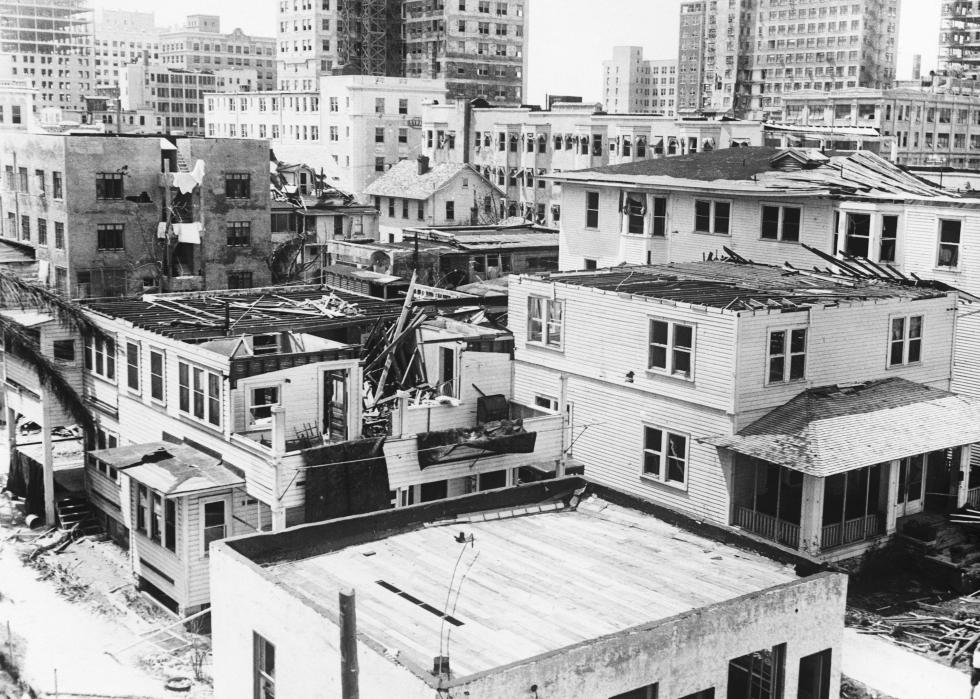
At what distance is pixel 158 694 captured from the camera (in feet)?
87.5

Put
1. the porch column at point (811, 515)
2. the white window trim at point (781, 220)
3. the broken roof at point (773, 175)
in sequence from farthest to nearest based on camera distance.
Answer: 1. the white window trim at point (781, 220)
2. the broken roof at point (773, 175)
3. the porch column at point (811, 515)

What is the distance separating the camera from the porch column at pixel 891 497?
33406 mm

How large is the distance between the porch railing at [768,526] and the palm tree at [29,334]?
18657 millimetres

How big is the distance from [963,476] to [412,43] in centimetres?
14210

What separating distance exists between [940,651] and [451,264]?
4110cm

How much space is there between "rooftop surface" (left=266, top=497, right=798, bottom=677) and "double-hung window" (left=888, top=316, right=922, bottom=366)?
1594cm

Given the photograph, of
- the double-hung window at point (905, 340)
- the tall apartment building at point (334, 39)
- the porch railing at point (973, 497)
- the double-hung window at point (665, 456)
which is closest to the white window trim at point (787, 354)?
the double-hung window at point (665, 456)

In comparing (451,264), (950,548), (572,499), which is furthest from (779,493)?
(451,264)

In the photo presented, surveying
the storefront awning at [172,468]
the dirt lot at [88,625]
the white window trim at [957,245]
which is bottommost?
the dirt lot at [88,625]

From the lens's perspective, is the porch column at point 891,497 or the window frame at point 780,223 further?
the window frame at point 780,223

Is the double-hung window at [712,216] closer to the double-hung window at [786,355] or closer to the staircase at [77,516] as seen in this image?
the double-hung window at [786,355]

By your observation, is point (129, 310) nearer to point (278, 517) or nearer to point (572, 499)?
point (278, 517)

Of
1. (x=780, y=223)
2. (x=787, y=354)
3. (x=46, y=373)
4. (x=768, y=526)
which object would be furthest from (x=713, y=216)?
A: (x=46, y=373)

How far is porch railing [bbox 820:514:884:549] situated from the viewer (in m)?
32.3
